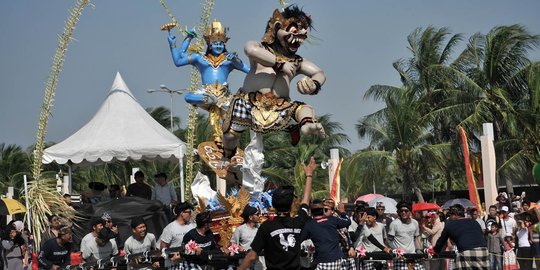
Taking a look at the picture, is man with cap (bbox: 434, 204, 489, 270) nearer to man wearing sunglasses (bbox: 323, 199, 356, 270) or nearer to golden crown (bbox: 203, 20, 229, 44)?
man wearing sunglasses (bbox: 323, 199, 356, 270)

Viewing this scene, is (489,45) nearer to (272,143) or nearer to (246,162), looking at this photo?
(272,143)

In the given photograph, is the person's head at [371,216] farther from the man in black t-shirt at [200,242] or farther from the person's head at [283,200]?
the person's head at [283,200]

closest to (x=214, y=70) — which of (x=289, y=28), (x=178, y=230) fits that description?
(x=289, y=28)

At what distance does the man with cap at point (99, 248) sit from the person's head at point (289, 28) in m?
3.27

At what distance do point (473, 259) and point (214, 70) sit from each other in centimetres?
527

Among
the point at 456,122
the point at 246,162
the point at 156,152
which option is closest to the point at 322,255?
the point at 246,162

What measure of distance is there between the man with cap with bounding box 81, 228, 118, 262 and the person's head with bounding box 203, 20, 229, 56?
378 cm

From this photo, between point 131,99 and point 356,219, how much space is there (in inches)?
287

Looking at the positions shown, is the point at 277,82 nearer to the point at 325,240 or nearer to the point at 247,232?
the point at 247,232

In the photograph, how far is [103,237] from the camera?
12617mm

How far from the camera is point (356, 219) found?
14.3 metres

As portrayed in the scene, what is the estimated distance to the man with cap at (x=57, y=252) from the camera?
13094mm

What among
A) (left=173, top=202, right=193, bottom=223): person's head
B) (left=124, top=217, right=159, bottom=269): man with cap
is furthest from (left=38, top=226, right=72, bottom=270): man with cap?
(left=173, top=202, right=193, bottom=223): person's head

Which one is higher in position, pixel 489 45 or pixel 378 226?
pixel 489 45
